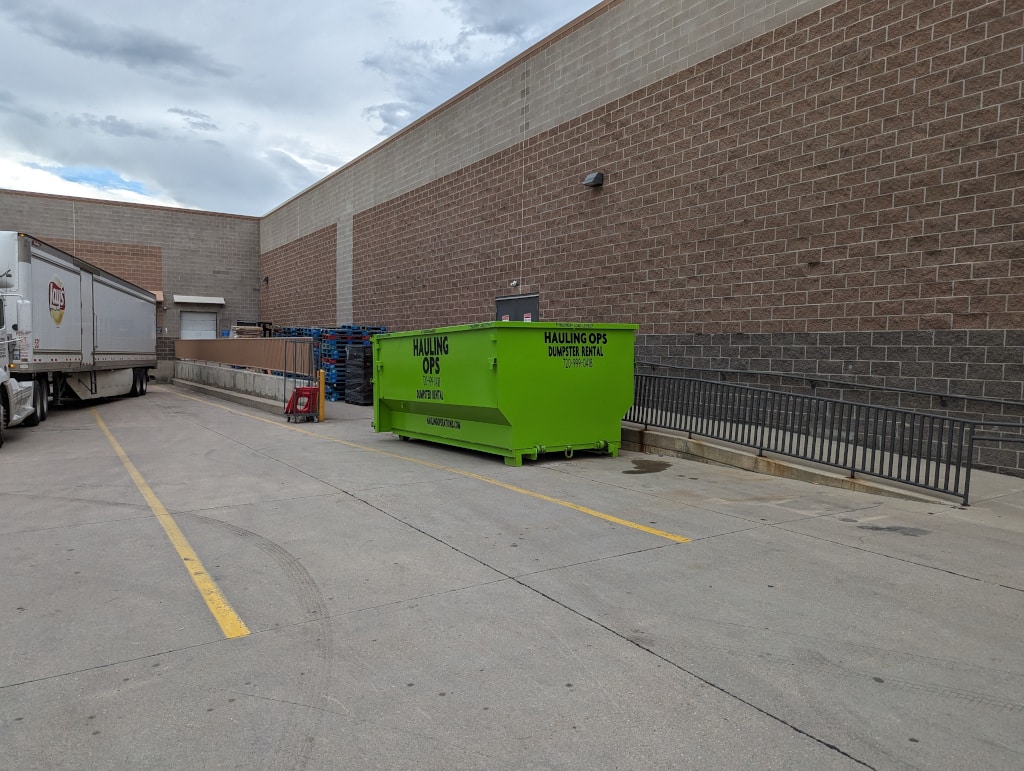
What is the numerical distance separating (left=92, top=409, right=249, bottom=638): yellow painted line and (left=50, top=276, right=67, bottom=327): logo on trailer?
10350 millimetres

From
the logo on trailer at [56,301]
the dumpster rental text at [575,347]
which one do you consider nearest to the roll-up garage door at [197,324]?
the logo on trailer at [56,301]

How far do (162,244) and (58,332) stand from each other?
22.3m

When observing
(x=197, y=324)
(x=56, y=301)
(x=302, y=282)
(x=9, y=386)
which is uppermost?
(x=302, y=282)

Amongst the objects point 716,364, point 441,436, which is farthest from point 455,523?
point 716,364

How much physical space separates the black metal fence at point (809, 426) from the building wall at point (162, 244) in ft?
104

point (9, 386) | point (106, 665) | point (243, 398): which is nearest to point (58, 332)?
point (9, 386)

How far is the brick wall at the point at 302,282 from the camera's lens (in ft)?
101

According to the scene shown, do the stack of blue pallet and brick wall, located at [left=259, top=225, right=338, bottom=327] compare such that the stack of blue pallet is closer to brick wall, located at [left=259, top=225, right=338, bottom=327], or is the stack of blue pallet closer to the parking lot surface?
brick wall, located at [left=259, top=225, right=338, bottom=327]

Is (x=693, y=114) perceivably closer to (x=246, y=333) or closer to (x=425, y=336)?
(x=425, y=336)

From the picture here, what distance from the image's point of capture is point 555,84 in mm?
17672

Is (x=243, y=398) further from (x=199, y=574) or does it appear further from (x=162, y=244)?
(x=162, y=244)

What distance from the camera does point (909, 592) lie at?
197 inches

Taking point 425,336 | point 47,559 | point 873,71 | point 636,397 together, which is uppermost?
point 873,71

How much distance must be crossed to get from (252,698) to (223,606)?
1410mm
